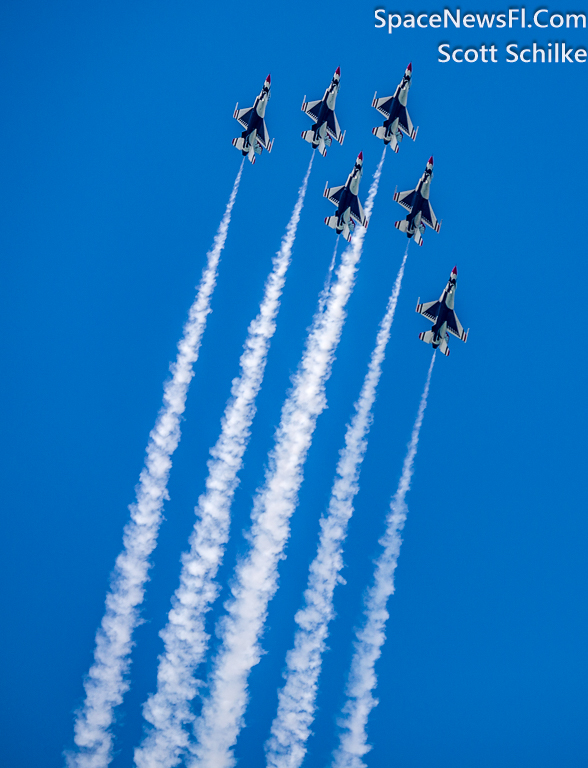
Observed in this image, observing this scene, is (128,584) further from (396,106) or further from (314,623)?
(396,106)

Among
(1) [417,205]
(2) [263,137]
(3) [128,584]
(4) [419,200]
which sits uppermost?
(2) [263,137]

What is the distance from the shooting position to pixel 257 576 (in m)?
22.0

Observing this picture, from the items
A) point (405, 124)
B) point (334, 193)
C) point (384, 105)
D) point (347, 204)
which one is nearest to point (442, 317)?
point (347, 204)

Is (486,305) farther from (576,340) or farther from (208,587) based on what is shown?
(208,587)

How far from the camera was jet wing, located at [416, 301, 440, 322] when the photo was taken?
938 inches

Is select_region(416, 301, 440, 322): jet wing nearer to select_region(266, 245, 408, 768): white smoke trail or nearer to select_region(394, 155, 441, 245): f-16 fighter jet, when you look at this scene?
select_region(394, 155, 441, 245): f-16 fighter jet

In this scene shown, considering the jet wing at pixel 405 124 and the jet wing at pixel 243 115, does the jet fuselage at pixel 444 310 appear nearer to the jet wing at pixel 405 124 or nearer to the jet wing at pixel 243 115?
the jet wing at pixel 405 124

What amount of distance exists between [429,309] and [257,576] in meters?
11.7

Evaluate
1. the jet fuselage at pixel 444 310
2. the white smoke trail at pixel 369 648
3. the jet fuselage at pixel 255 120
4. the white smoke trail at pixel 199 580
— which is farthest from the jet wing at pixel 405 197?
the white smoke trail at pixel 369 648

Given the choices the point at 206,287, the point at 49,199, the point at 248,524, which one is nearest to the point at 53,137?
the point at 49,199

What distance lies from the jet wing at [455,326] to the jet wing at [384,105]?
8211 millimetres

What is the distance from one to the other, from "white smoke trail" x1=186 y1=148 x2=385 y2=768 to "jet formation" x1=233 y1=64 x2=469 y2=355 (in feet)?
15.8

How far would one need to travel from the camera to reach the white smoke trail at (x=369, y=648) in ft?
73.8

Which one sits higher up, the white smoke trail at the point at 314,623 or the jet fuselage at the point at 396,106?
the jet fuselage at the point at 396,106
